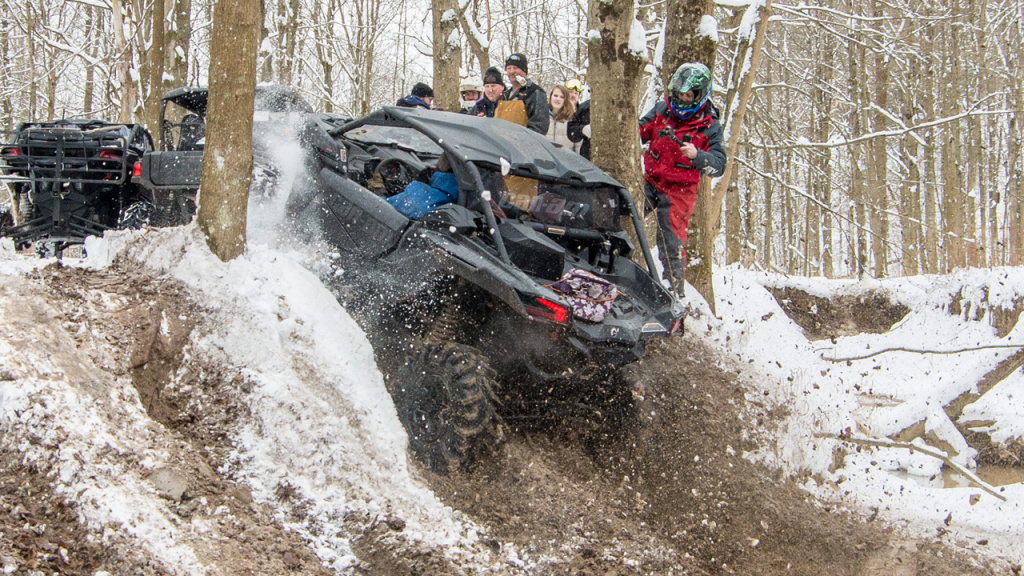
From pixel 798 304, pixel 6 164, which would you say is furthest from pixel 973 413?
pixel 6 164

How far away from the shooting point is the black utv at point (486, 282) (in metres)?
4.33

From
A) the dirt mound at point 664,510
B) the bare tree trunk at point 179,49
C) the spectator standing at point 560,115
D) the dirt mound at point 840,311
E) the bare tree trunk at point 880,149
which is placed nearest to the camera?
the dirt mound at point 664,510

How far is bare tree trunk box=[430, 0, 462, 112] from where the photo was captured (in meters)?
9.93

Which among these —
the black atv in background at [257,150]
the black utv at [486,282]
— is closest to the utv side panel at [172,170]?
the black atv in background at [257,150]

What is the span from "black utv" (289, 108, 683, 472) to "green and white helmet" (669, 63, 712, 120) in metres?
1.26

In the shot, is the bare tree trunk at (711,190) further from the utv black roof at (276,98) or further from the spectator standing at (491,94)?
the utv black roof at (276,98)

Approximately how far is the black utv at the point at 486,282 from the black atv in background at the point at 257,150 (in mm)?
324

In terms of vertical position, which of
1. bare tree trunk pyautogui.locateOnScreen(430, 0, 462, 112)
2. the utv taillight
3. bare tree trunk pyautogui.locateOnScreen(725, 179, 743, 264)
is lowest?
the utv taillight

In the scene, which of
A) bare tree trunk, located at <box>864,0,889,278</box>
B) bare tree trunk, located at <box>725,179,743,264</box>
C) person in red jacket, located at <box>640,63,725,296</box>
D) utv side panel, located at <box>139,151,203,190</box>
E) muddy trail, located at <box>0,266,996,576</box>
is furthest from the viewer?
bare tree trunk, located at <box>864,0,889,278</box>

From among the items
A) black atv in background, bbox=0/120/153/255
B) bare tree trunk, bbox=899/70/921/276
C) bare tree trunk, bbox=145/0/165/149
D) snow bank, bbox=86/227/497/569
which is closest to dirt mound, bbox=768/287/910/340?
snow bank, bbox=86/227/497/569

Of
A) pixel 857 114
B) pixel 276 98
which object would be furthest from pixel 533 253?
pixel 857 114

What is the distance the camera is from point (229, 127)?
520cm

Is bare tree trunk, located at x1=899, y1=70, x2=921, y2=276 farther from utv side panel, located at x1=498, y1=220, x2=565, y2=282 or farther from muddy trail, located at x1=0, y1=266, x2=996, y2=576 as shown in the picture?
utv side panel, located at x1=498, y1=220, x2=565, y2=282

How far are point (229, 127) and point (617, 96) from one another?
3310 mm
